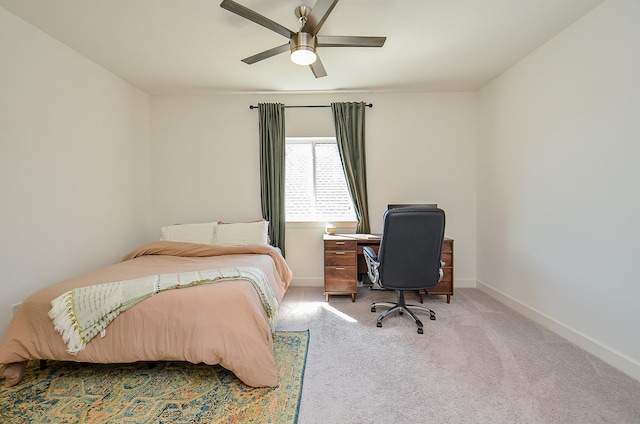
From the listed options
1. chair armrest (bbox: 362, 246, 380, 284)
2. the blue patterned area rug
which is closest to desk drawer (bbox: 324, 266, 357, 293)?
chair armrest (bbox: 362, 246, 380, 284)

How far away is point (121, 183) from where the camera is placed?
3494mm

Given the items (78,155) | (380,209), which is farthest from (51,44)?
(380,209)

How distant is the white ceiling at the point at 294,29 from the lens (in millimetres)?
2160

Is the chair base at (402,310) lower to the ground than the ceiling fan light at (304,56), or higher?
lower

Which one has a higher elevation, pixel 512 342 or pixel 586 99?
pixel 586 99

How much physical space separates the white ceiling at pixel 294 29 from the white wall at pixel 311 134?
382 millimetres

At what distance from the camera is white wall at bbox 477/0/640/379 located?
1988 mm

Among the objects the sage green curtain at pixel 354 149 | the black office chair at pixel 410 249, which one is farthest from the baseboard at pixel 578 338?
the sage green curtain at pixel 354 149

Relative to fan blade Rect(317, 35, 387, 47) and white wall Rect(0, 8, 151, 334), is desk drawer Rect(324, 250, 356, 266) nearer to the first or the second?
fan blade Rect(317, 35, 387, 47)

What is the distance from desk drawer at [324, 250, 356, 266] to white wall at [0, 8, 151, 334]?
2514 mm

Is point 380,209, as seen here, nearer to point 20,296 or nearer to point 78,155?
point 78,155

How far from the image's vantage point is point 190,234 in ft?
11.3

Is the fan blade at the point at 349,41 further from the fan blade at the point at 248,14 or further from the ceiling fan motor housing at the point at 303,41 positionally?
the fan blade at the point at 248,14

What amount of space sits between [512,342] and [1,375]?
369cm
